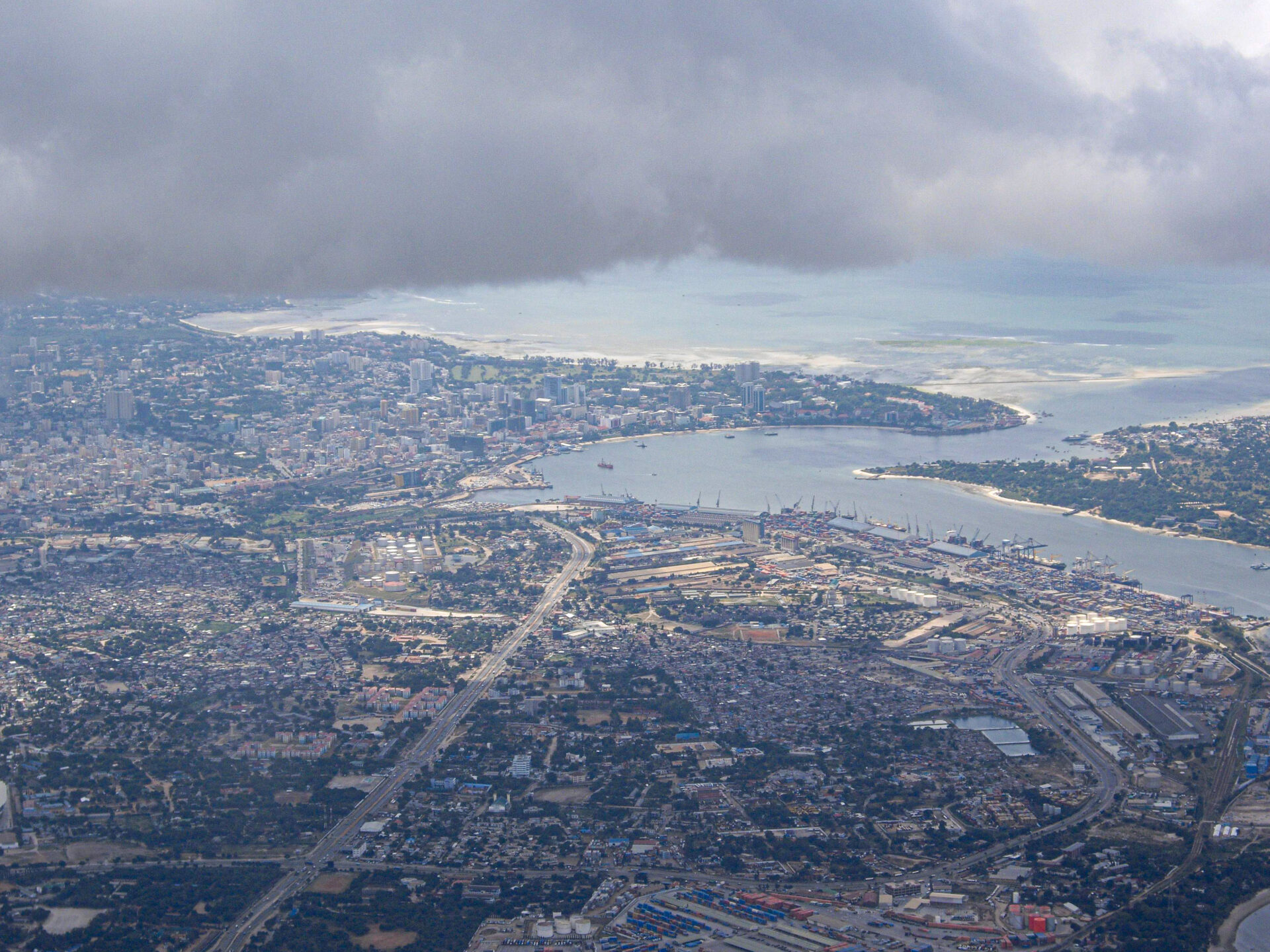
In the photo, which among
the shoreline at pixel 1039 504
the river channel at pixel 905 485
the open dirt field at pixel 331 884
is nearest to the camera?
the open dirt field at pixel 331 884

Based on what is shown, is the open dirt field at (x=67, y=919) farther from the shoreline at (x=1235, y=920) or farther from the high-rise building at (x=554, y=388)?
the high-rise building at (x=554, y=388)

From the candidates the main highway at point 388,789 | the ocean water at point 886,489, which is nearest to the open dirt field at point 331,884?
the main highway at point 388,789

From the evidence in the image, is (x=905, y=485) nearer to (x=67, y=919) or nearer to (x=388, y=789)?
(x=388, y=789)

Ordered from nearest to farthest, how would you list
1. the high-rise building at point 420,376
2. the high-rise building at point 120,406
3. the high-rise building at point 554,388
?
the high-rise building at point 120,406 → the high-rise building at point 554,388 → the high-rise building at point 420,376

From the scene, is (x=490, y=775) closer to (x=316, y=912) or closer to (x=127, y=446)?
(x=316, y=912)

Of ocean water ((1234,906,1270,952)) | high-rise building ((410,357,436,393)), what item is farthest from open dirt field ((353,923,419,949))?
high-rise building ((410,357,436,393))

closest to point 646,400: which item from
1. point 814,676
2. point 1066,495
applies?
point 1066,495

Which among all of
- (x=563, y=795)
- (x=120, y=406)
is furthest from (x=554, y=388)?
(x=563, y=795)
